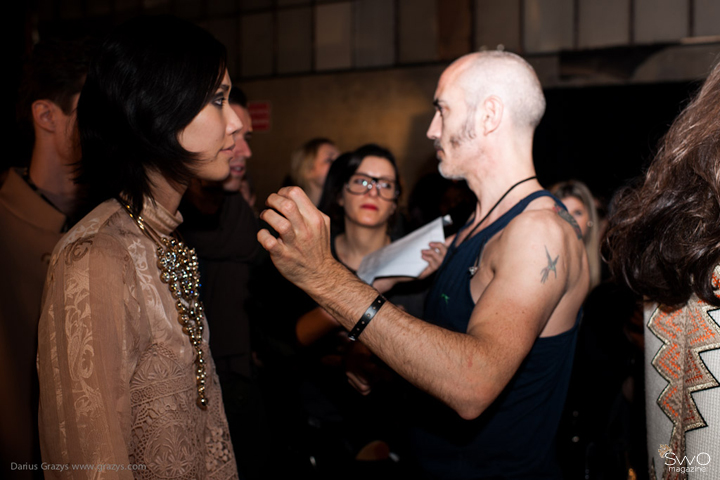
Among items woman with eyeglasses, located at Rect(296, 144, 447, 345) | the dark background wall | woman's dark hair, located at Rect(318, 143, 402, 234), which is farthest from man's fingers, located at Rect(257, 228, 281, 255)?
the dark background wall

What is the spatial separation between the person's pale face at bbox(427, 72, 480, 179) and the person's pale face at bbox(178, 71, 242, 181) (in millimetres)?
851

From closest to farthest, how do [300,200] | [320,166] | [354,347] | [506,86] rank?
[300,200] < [506,86] < [354,347] < [320,166]

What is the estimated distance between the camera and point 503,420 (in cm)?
171

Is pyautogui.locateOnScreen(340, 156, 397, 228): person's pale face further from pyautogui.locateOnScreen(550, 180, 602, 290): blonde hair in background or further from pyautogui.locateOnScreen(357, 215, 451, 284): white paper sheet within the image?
pyautogui.locateOnScreen(550, 180, 602, 290): blonde hair in background

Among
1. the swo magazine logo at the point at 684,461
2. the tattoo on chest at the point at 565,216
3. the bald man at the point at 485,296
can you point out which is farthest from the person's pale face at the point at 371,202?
the swo magazine logo at the point at 684,461

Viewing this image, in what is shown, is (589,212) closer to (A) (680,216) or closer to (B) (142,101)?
(A) (680,216)

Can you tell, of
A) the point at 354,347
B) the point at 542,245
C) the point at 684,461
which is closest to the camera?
the point at 684,461

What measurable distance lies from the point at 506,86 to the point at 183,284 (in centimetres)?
131

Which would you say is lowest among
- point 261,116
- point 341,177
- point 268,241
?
point 268,241

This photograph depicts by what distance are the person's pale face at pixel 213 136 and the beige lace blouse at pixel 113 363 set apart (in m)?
0.19

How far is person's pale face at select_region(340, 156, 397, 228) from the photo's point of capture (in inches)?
123

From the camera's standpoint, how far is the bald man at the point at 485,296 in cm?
132

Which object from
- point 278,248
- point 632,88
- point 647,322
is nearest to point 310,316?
point 278,248

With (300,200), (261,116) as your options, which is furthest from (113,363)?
(261,116)
